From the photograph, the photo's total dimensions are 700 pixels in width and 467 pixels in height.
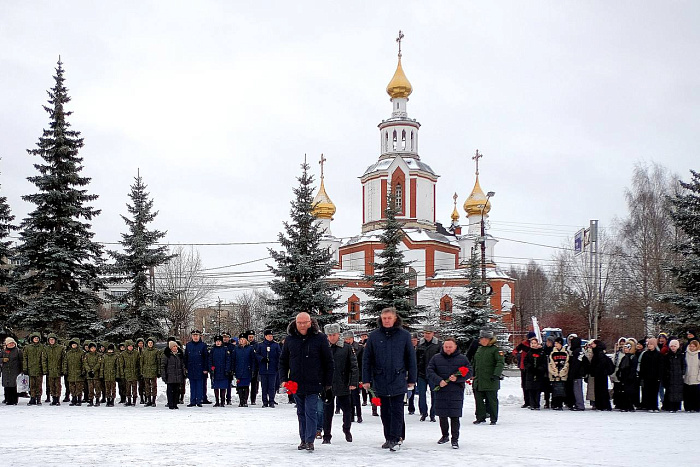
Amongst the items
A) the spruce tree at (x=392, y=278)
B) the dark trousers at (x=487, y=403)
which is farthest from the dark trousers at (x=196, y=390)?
the spruce tree at (x=392, y=278)

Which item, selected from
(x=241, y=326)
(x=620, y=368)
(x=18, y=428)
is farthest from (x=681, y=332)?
(x=241, y=326)

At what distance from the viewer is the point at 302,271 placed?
26156 mm

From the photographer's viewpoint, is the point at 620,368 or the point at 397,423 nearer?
the point at 397,423

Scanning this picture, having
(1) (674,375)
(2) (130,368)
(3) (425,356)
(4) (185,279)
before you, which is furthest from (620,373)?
(4) (185,279)

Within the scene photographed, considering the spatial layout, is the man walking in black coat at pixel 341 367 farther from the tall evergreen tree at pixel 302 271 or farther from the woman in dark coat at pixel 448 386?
the tall evergreen tree at pixel 302 271

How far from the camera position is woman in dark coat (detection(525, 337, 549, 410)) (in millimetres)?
16031

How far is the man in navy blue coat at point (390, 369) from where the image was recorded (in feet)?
30.0

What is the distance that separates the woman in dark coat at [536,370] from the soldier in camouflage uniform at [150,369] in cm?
892

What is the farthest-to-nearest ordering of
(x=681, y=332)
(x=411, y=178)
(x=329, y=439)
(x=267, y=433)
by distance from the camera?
(x=411, y=178), (x=681, y=332), (x=267, y=433), (x=329, y=439)

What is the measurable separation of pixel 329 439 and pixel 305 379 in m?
1.16

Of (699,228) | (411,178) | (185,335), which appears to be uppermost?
(411,178)

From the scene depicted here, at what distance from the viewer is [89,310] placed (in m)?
26.3

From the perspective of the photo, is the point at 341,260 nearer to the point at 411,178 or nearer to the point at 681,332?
the point at 411,178

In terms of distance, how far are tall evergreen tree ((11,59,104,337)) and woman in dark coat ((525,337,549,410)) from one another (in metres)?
16.2
